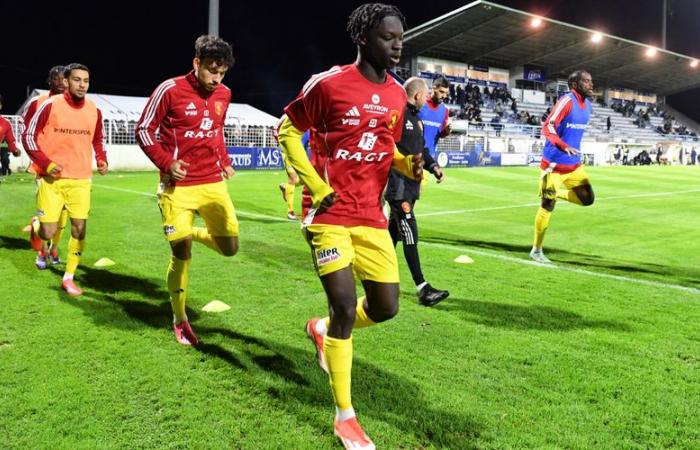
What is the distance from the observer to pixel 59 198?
626 cm

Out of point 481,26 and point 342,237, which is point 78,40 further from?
point 342,237

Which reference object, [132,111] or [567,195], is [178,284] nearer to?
[567,195]

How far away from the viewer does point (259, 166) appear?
101 feet

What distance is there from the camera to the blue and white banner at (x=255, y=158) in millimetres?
29953

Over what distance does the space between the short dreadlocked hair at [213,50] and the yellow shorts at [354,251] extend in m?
1.91

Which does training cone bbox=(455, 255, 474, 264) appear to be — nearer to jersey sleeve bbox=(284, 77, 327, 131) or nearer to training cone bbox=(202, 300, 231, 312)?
training cone bbox=(202, 300, 231, 312)

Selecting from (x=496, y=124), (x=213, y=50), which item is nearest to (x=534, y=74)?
(x=496, y=124)

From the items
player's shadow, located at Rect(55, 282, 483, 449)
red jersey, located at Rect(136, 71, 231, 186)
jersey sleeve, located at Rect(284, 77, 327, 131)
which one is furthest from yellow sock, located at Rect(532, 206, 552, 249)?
jersey sleeve, located at Rect(284, 77, 327, 131)

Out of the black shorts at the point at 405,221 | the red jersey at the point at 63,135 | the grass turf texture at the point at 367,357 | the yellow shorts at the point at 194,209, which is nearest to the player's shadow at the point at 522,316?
the grass turf texture at the point at 367,357

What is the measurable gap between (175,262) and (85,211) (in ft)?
7.80

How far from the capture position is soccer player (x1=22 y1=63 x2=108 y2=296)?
609 centimetres

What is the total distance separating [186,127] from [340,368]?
8.23ft

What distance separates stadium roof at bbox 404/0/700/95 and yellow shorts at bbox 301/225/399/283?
41.5m

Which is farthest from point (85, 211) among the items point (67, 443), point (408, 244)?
point (67, 443)
